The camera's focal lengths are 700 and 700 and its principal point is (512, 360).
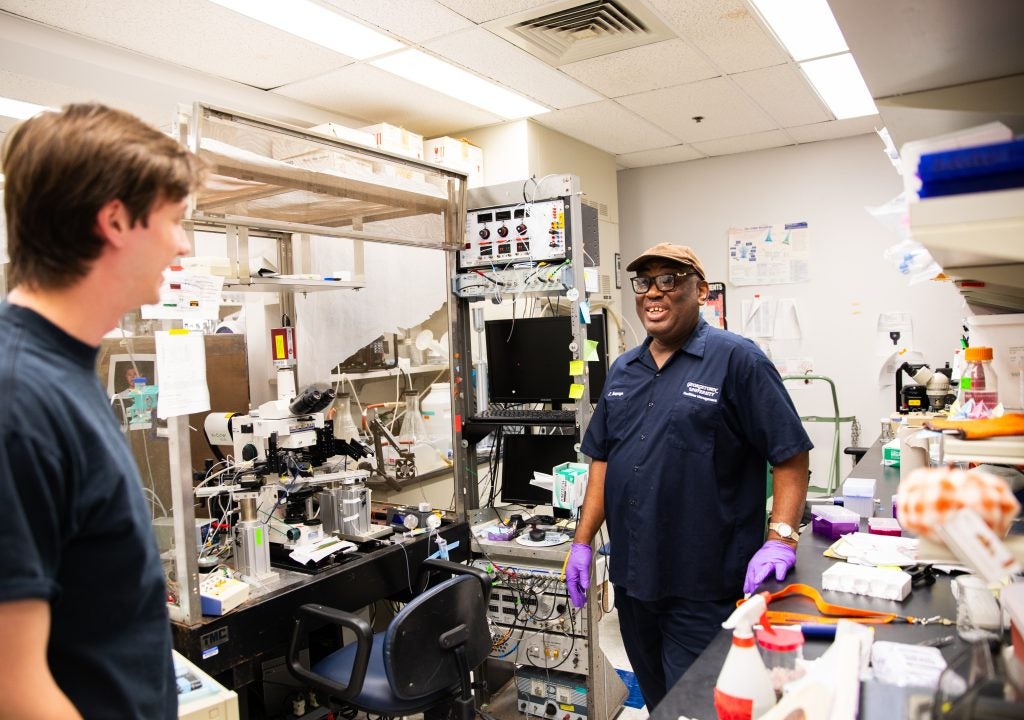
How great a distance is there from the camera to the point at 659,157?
547 cm

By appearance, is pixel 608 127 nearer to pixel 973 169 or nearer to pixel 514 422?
pixel 514 422

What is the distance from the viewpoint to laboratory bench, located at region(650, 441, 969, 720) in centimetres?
115

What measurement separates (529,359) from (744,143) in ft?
10.0

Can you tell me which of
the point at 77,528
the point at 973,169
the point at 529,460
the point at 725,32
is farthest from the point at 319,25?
the point at 973,169

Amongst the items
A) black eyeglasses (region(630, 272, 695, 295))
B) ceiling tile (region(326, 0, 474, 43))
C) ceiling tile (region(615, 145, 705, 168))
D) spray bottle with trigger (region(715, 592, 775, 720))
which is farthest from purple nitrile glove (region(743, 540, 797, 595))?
ceiling tile (region(615, 145, 705, 168))

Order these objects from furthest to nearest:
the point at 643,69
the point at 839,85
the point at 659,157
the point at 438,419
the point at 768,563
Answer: the point at 659,157
the point at 839,85
the point at 438,419
the point at 643,69
the point at 768,563

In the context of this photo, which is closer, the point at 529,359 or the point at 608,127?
the point at 529,359

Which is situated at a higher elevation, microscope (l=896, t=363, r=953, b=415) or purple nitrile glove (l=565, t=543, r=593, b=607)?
microscope (l=896, t=363, r=953, b=415)

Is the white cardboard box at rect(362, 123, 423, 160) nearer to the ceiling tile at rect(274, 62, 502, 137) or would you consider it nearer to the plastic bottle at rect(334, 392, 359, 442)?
the ceiling tile at rect(274, 62, 502, 137)

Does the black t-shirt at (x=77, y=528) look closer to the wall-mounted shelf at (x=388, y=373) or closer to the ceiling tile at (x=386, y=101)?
the wall-mounted shelf at (x=388, y=373)

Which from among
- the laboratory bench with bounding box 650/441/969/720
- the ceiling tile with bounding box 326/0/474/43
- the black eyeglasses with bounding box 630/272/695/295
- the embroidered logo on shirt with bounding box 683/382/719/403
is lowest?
the laboratory bench with bounding box 650/441/969/720

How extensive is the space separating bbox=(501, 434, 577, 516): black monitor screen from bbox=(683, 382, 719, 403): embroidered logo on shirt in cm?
110

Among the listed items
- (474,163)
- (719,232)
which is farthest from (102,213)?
(719,232)

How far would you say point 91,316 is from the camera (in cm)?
92
